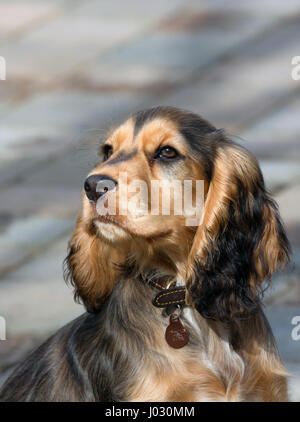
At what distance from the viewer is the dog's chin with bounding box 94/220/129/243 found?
4711mm

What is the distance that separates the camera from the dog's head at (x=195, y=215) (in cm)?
475

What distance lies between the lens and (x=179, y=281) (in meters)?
5.02

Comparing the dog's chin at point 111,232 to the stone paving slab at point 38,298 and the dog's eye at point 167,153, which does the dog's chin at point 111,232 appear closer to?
the dog's eye at point 167,153

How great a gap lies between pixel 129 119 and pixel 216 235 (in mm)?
723

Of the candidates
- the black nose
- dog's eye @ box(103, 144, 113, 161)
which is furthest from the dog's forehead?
the black nose

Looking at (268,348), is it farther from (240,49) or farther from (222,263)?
(240,49)

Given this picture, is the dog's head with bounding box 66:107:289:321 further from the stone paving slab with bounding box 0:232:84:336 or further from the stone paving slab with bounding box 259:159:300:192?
the stone paving slab with bounding box 259:159:300:192

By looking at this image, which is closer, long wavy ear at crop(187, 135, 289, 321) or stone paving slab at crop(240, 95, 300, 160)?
long wavy ear at crop(187, 135, 289, 321)

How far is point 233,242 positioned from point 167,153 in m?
0.53

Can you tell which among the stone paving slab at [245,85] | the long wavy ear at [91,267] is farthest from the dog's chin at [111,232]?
the stone paving slab at [245,85]

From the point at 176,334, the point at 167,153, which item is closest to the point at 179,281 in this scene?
the point at 176,334

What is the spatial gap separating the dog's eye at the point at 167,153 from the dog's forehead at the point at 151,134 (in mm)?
38

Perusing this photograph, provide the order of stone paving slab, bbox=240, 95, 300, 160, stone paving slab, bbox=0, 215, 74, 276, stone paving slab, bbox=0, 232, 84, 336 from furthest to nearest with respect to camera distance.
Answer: stone paving slab, bbox=240, 95, 300, 160 < stone paving slab, bbox=0, 215, 74, 276 < stone paving slab, bbox=0, 232, 84, 336

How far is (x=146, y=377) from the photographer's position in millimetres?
4770
